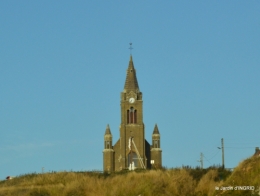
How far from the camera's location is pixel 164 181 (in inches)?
1339

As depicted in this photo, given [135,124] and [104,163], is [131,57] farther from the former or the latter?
[104,163]

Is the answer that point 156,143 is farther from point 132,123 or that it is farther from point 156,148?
point 132,123

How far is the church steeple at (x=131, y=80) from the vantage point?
115 metres

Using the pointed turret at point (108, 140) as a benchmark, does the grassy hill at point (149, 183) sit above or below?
below

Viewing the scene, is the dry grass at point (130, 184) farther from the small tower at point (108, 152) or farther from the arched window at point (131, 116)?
the arched window at point (131, 116)

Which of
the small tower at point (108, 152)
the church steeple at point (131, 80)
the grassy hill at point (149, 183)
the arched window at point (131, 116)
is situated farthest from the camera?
the church steeple at point (131, 80)

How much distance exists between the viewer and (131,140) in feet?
363

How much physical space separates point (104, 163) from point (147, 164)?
679cm

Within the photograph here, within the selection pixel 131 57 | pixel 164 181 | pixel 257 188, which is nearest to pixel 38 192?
pixel 164 181

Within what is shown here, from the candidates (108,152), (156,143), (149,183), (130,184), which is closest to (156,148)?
(156,143)

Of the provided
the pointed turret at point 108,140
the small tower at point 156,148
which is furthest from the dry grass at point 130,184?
the pointed turret at point 108,140

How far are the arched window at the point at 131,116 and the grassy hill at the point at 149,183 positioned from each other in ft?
248

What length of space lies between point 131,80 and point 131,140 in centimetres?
1127

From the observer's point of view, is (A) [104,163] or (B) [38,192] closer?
(B) [38,192]
